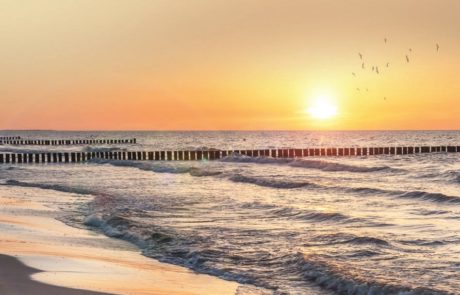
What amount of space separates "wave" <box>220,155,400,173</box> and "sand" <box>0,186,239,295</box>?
24.7 m

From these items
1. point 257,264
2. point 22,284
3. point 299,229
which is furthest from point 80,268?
point 299,229

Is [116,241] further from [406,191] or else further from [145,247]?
[406,191]

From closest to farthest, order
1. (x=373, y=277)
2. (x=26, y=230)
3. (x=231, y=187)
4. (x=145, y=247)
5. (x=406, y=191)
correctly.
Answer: (x=373, y=277), (x=145, y=247), (x=26, y=230), (x=406, y=191), (x=231, y=187)

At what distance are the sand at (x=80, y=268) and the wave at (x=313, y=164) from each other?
24746 mm

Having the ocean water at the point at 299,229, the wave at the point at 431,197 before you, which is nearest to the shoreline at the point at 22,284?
the ocean water at the point at 299,229

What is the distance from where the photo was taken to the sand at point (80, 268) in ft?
30.2

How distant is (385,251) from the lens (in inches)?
476

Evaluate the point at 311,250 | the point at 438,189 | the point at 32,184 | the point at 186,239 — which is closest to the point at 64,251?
the point at 186,239

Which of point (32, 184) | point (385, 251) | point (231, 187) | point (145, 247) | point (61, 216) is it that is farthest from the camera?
point (32, 184)

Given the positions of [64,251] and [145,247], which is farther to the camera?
[145,247]

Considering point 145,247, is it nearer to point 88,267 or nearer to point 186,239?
point 186,239

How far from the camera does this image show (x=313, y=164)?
4434 centimetres

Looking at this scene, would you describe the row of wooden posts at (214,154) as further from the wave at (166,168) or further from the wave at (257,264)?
the wave at (257,264)

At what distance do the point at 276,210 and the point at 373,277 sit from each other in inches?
367
